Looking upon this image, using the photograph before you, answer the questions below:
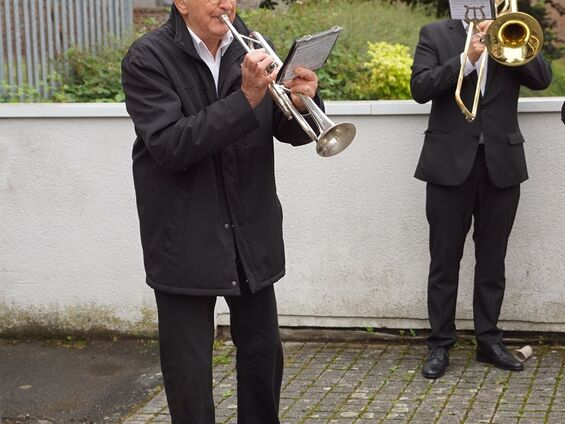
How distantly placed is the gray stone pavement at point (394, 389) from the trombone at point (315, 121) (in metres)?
1.63

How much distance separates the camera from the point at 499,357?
19.0 ft

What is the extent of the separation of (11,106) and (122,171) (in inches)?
28.7

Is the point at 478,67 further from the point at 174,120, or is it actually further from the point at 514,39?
the point at 174,120

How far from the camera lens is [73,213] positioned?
6465 millimetres

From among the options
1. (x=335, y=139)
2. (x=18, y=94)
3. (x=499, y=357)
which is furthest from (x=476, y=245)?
(x=18, y=94)

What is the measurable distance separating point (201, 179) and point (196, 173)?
0.03 m

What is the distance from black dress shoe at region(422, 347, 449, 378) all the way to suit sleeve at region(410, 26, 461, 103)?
50.5 inches

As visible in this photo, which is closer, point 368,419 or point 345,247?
point 368,419

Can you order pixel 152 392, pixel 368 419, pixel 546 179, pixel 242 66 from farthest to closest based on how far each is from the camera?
pixel 546 179 → pixel 152 392 → pixel 368 419 → pixel 242 66

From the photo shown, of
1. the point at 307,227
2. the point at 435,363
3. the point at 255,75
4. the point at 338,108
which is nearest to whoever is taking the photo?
the point at 255,75

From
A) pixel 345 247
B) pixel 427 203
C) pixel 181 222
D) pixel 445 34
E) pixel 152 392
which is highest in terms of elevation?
pixel 445 34

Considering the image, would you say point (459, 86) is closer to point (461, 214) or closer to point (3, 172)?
point (461, 214)

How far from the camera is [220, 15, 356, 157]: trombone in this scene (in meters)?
3.92

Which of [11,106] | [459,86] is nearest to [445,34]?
[459,86]
